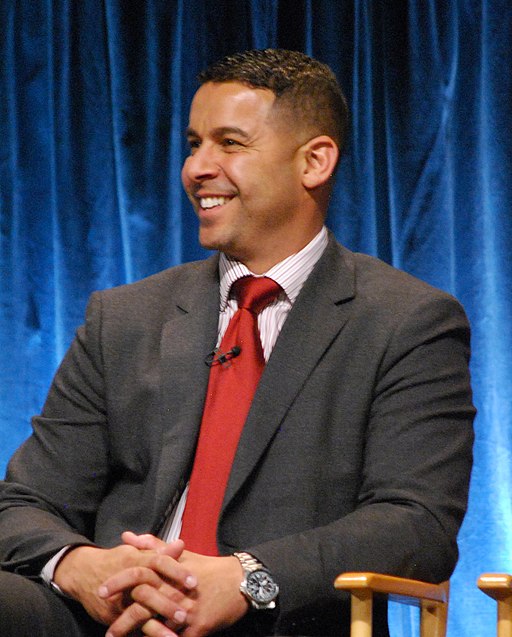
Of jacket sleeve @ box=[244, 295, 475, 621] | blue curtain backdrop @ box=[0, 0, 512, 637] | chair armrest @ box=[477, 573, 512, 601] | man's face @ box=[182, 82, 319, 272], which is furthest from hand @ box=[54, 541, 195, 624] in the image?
blue curtain backdrop @ box=[0, 0, 512, 637]

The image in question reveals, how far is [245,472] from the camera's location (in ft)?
6.89

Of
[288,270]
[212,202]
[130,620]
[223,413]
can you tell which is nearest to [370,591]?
[130,620]

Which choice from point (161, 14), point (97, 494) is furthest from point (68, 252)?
point (97, 494)

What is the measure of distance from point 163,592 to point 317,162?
3.29ft

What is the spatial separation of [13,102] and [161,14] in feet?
1.68

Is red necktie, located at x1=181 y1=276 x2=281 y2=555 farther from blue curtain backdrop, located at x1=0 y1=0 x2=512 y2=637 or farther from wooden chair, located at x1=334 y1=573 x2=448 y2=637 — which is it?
blue curtain backdrop, located at x1=0 y1=0 x2=512 y2=637

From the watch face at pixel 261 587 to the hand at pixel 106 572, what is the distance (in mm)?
96

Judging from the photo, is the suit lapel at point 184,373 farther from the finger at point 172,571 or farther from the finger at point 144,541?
the finger at point 172,571

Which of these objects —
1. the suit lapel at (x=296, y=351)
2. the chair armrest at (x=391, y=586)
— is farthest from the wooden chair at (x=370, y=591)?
the suit lapel at (x=296, y=351)

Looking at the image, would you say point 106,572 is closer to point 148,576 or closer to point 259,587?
point 148,576

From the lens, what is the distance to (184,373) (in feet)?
7.42

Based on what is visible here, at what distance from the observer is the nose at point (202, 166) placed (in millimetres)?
2385

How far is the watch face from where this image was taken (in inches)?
74.3

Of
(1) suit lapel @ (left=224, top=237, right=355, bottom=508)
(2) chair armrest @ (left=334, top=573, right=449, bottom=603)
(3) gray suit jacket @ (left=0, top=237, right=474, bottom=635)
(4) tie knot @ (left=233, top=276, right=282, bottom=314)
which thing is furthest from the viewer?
(4) tie knot @ (left=233, top=276, right=282, bottom=314)
